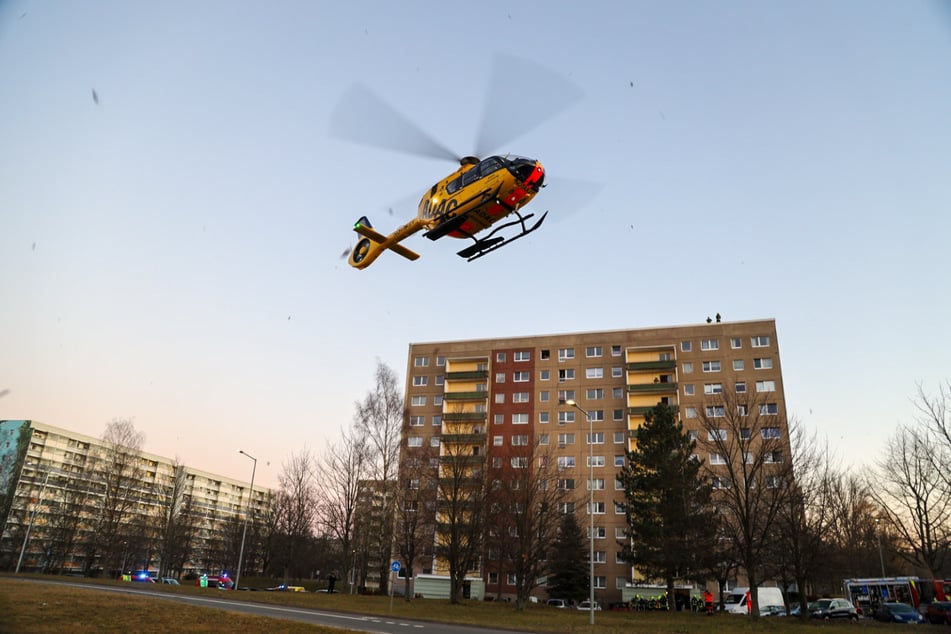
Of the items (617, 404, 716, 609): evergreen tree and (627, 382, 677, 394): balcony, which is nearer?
(617, 404, 716, 609): evergreen tree

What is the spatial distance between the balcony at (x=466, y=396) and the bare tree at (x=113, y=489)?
35034 millimetres

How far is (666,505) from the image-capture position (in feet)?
145

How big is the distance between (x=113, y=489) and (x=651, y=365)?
58.1 meters

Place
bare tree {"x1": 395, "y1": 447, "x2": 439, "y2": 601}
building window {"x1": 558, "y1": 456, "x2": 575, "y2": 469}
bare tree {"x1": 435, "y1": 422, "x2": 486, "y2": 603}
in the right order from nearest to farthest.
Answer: bare tree {"x1": 435, "y1": 422, "x2": 486, "y2": 603}, bare tree {"x1": 395, "y1": 447, "x2": 439, "y2": 601}, building window {"x1": 558, "y1": 456, "x2": 575, "y2": 469}

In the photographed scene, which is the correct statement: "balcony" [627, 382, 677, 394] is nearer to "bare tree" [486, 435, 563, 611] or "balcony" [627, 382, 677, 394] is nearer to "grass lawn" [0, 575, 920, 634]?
"bare tree" [486, 435, 563, 611]

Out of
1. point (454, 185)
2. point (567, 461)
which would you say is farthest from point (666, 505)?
point (454, 185)

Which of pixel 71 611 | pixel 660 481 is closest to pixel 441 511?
pixel 660 481

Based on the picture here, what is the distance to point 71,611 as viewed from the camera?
15.2 meters

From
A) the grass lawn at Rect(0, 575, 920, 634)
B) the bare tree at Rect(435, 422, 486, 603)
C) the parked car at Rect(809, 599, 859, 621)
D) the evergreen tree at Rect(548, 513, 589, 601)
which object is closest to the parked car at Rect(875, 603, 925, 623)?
the parked car at Rect(809, 599, 859, 621)

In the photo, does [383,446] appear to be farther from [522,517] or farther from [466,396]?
[466,396]

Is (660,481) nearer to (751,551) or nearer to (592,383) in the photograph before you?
(751,551)

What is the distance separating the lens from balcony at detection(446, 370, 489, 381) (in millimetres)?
75750

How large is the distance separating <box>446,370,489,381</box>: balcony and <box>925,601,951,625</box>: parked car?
1991 inches

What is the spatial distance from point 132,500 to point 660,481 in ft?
166
